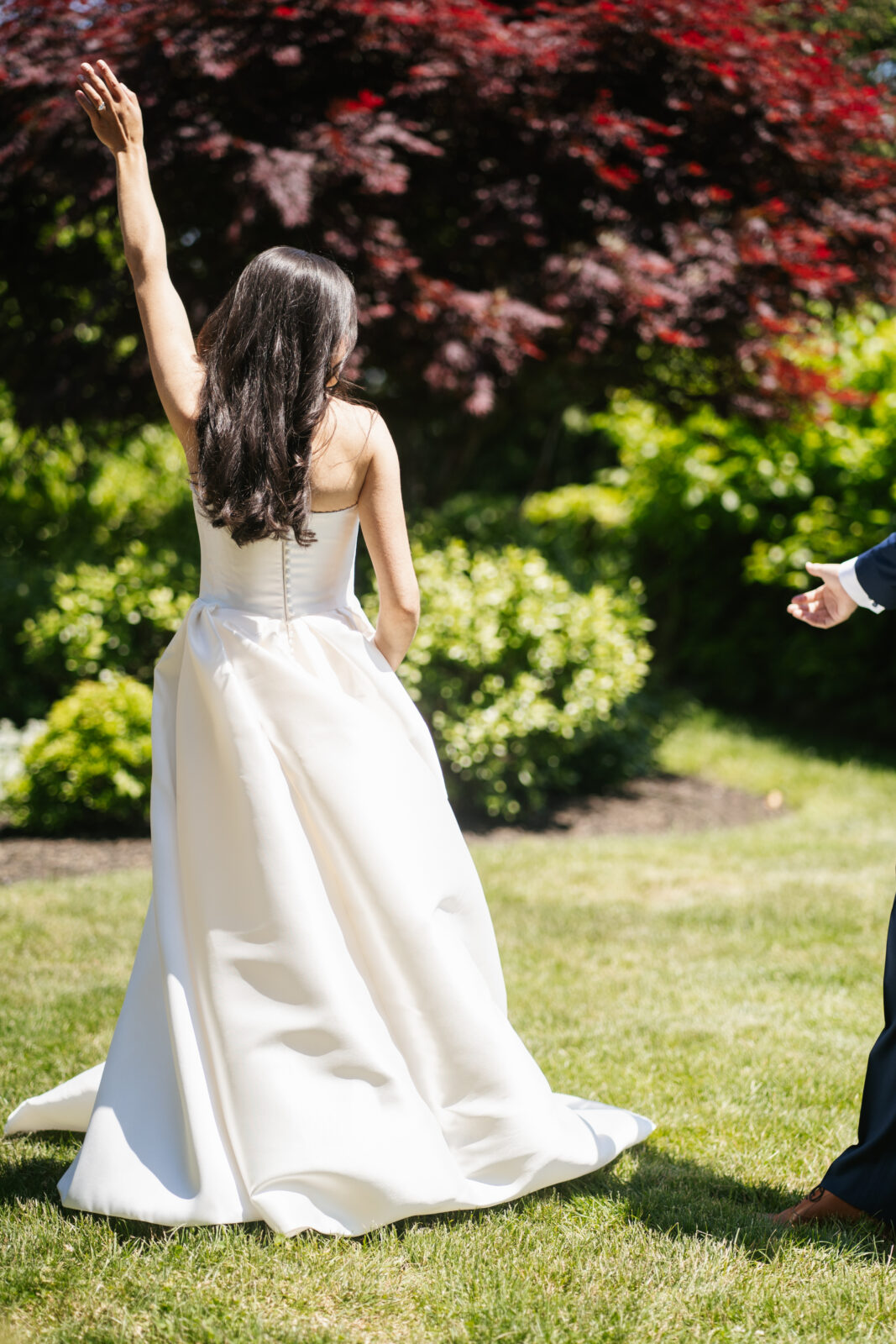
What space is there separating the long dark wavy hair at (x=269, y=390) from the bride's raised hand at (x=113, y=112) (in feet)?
1.47

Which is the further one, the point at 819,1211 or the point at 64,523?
the point at 64,523

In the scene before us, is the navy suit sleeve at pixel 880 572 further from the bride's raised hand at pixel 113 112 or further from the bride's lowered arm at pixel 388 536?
the bride's raised hand at pixel 113 112

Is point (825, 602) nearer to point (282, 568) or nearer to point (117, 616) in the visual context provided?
point (282, 568)

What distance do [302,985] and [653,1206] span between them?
1004 mm

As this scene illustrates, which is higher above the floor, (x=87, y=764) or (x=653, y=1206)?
(x=653, y=1206)

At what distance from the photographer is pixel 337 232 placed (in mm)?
6016

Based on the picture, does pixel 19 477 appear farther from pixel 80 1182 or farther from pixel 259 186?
pixel 80 1182

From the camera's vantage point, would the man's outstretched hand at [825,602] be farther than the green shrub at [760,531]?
No

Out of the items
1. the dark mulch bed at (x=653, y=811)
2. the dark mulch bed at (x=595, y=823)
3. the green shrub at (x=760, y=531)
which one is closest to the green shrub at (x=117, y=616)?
the dark mulch bed at (x=595, y=823)

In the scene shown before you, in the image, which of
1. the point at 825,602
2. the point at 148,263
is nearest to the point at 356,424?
the point at 148,263

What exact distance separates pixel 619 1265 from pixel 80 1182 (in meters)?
1.17

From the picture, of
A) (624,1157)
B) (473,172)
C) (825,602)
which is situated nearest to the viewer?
(825,602)

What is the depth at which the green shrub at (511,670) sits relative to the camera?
6434mm

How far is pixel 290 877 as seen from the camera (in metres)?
2.46
